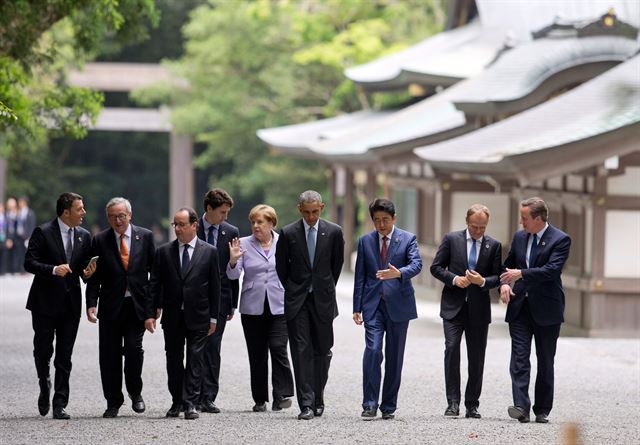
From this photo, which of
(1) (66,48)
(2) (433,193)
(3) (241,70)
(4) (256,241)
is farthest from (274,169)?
(4) (256,241)

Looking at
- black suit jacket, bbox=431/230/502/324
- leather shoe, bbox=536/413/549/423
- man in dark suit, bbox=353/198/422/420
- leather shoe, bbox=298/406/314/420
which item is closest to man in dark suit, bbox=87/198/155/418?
leather shoe, bbox=298/406/314/420

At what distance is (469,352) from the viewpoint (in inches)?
432

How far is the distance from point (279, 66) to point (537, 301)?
97.5ft

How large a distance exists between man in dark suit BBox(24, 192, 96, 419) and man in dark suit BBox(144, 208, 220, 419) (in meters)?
0.52

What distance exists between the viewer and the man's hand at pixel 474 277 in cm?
1063

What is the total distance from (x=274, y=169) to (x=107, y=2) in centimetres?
2560

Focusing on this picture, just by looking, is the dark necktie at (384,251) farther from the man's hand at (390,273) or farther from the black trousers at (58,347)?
the black trousers at (58,347)

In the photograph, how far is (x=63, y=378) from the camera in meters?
10.7

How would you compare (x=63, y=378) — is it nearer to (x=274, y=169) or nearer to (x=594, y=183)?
(x=594, y=183)

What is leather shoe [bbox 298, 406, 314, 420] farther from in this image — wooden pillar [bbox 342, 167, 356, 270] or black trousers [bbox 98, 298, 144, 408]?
wooden pillar [bbox 342, 167, 356, 270]

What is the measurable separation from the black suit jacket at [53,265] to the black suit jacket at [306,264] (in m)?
1.39

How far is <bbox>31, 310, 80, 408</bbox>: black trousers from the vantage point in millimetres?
10680

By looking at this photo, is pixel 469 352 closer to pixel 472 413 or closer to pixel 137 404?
pixel 472 413

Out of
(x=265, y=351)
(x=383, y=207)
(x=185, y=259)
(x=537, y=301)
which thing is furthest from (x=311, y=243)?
(x=537, y=301)
